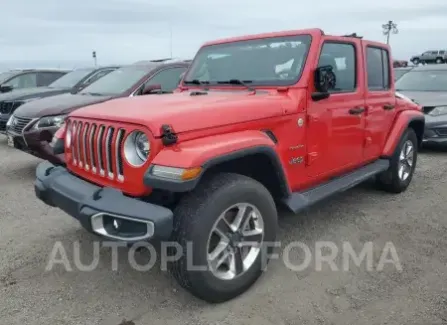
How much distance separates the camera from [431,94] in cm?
810

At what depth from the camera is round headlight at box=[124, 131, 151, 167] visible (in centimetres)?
272

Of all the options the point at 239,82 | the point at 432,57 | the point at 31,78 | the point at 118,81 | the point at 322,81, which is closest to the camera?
the point at 322,81

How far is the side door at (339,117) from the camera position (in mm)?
3660

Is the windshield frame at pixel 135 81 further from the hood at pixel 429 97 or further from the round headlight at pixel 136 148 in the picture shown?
the hood at pixel 429 97

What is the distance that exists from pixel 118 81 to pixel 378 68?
13.2 feet

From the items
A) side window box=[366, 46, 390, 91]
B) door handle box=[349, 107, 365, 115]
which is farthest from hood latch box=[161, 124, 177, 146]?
side window box=[366, 46, 390, 91]

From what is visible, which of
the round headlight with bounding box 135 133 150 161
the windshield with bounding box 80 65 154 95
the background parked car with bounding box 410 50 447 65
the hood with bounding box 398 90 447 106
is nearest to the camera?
the round headlight with bounding box 135 133 150 161

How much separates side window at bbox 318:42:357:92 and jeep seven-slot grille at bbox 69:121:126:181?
1.96m

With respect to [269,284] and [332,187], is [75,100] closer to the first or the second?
[332,187]

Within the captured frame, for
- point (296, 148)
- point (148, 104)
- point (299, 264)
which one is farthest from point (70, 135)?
point (299, 264)

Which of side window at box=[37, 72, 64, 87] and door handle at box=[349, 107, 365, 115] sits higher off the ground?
door handle at box=[349, 107, 365, 115]

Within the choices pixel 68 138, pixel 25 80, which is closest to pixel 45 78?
pixel 25 80

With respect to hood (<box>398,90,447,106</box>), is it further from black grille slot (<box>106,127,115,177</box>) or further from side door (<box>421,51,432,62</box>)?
side door (<box>421,51,432,62</box>)

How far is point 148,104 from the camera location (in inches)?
126
